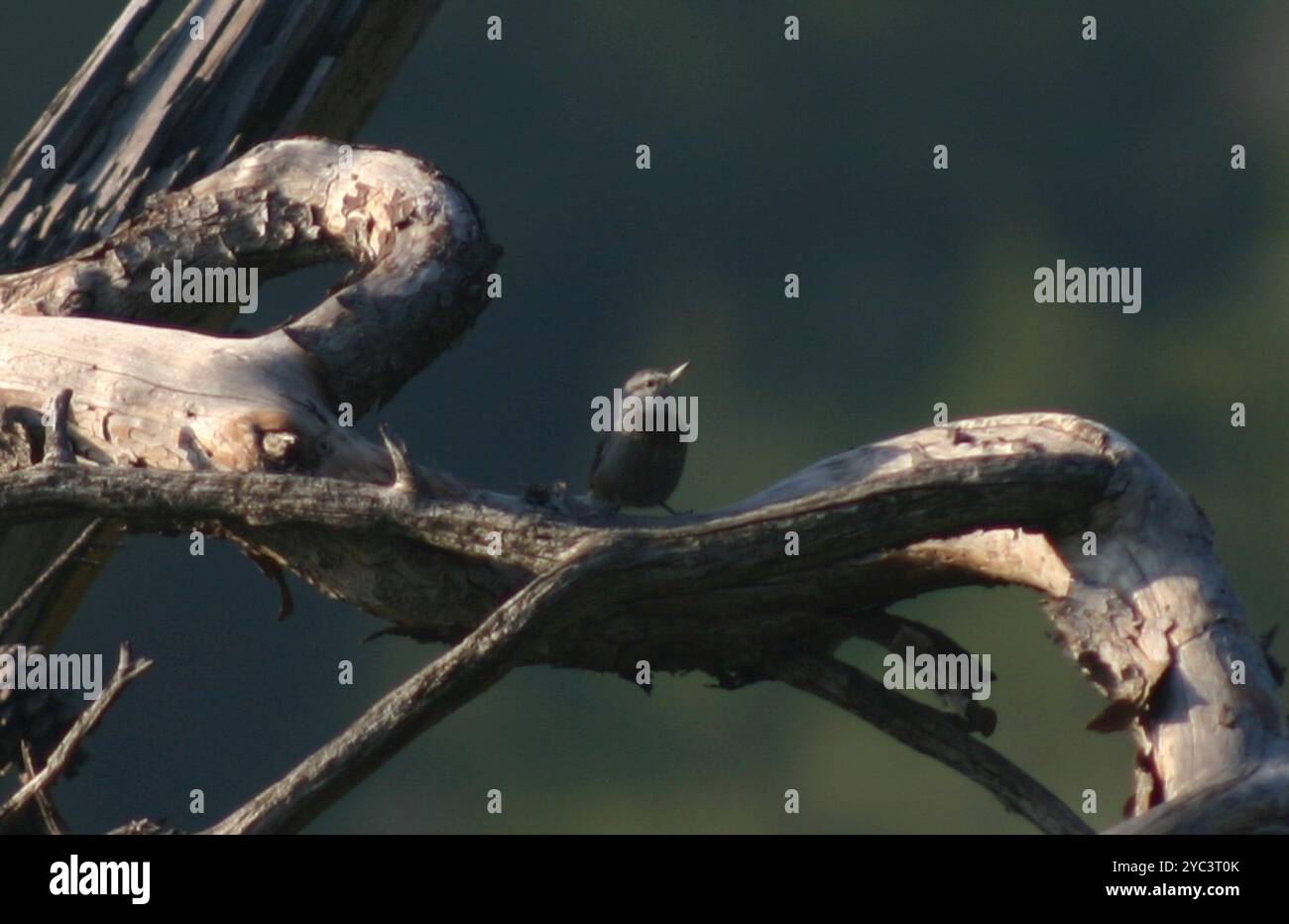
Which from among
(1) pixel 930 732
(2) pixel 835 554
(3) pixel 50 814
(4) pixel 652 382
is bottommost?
(3) pixel 50 814

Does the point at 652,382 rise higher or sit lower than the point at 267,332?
higher

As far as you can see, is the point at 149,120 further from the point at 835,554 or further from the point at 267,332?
the point at 835,554

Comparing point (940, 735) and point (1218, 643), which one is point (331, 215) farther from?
point (1218, 643)

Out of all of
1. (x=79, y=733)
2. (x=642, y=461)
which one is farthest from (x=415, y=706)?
(x=642, y=461)

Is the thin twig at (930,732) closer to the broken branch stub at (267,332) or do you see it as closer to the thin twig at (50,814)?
the broken branch stub at (267,332)
